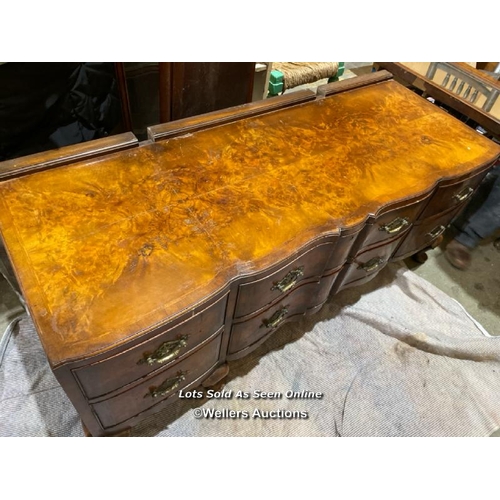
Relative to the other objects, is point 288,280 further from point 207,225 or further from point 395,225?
point 395,225

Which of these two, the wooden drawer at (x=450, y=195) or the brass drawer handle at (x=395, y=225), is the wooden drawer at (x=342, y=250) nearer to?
the brass drawer handle at (x=395, y=225)

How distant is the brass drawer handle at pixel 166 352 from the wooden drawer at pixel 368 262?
0.78 metres

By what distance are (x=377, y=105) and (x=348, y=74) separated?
1.87 meters

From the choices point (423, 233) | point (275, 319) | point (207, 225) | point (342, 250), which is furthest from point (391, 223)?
point (207, 225)

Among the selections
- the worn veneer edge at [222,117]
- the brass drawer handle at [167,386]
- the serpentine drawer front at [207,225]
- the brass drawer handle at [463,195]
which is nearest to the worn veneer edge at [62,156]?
the serpentine drawer front at [207,225]

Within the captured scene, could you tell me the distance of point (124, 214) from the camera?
3.32 ft

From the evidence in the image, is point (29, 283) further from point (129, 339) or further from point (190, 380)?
point (190, 380)

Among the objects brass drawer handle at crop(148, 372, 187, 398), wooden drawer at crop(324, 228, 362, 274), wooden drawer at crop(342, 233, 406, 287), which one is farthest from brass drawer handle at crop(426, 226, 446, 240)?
brass drawer handle at crop(148, 372, 187, 398)

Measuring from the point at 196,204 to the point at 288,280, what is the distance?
37 cm

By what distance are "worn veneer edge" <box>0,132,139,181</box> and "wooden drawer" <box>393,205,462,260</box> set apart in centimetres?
123

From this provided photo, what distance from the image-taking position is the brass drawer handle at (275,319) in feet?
4.20

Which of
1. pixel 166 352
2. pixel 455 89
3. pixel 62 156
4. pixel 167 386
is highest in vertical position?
pixel 455 89

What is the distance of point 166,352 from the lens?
0.93m

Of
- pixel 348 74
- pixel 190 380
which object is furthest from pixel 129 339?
pixel 348 74
